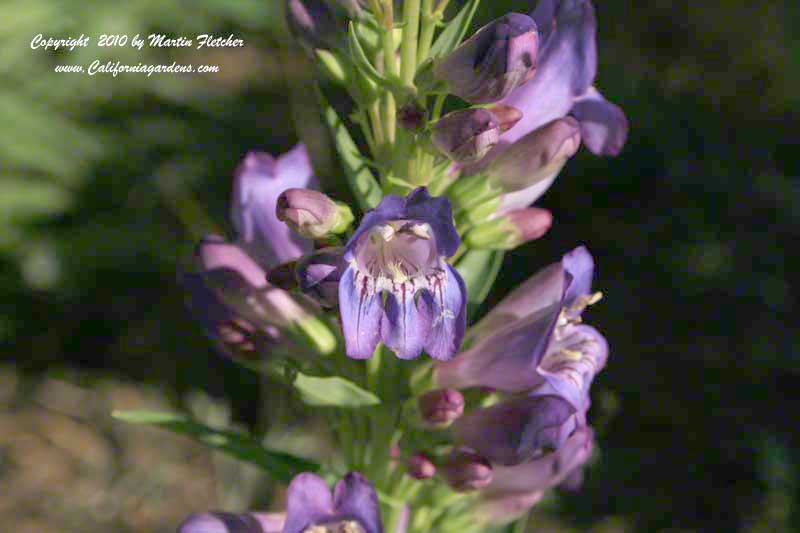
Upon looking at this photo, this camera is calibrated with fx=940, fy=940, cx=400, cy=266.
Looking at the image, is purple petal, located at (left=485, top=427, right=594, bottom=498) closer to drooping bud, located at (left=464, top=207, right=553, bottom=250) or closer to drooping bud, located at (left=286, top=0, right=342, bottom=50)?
drooping bud, located at (left=464, top=207, right=553, bottom=250)

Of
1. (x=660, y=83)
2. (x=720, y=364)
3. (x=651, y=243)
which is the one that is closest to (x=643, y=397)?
(x=720, y=364)

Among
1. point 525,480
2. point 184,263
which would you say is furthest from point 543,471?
point 184,263

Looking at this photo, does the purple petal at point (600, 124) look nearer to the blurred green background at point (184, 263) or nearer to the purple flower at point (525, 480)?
the purple flower at point (525, 480)

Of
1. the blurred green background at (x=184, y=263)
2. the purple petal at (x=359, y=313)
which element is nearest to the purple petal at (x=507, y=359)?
the purple petal at (x=359, y=313)

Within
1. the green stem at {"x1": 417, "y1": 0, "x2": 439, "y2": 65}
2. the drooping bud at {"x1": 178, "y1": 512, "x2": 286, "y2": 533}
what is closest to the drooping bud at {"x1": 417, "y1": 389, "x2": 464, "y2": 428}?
the drooping bud at {"x1": 178, "y1": 512, "x2": 286, "y2": 533}

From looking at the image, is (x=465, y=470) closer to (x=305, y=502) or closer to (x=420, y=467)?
(x=420, y=467)

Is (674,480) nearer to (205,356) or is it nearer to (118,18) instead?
(205,356)

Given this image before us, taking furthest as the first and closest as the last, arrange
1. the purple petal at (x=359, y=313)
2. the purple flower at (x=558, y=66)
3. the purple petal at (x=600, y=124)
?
1. the purple petal at (x=600, y=124)
2. the purple flower at (x=558, y=66)
3. the purple petal at (x=359, y=313)
